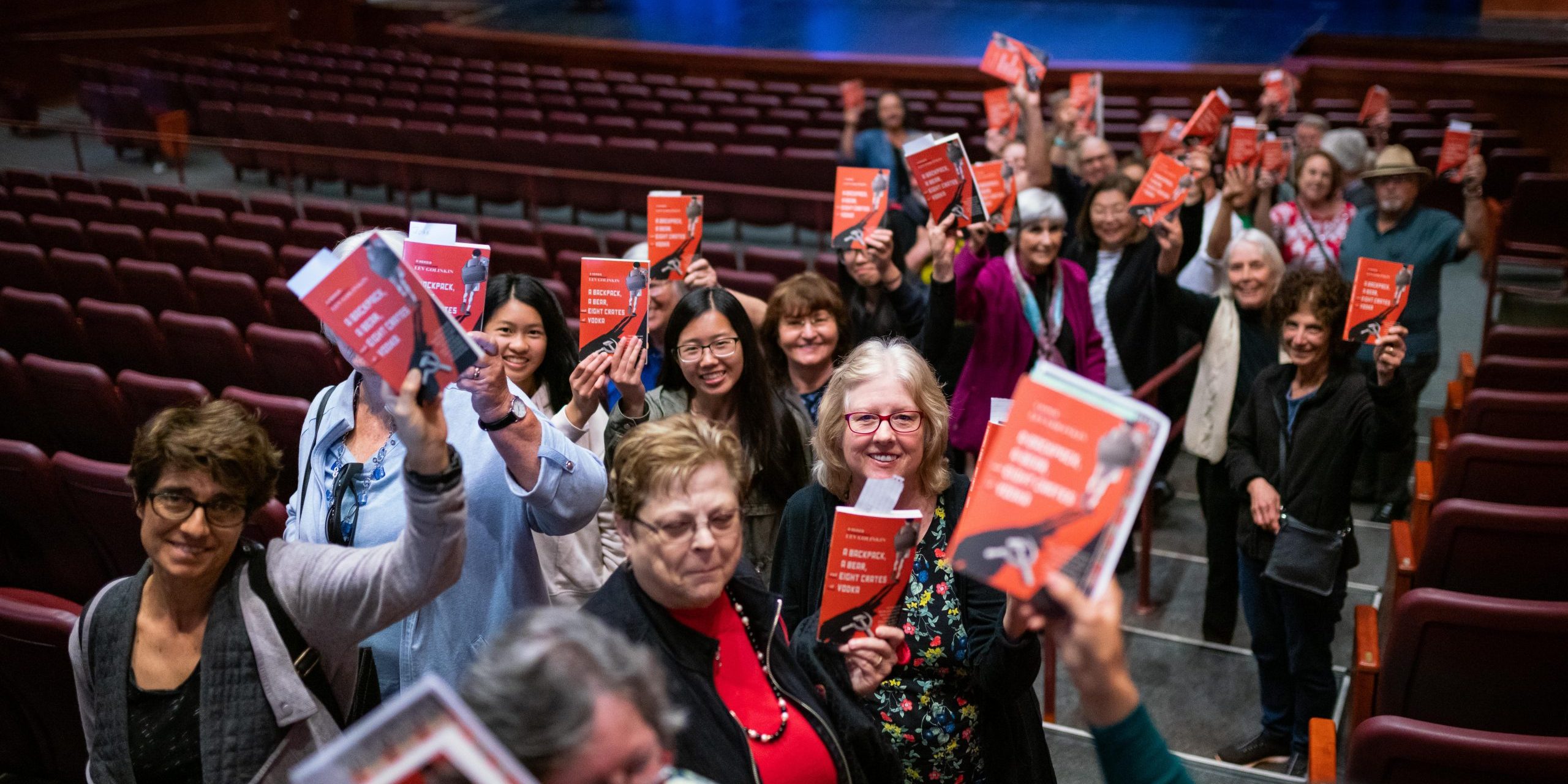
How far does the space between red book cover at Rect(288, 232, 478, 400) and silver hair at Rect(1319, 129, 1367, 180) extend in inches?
233

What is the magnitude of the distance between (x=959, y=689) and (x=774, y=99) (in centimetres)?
940

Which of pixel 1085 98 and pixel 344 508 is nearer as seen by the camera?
pixel 344 508

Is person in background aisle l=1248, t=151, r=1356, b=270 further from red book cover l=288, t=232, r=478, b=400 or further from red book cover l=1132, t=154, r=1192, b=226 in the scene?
red book cover l=288, t=232, r=478, b=400

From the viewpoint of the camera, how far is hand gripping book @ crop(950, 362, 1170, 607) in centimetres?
125

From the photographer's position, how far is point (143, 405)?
3770 mm

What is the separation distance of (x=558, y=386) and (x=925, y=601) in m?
1.13

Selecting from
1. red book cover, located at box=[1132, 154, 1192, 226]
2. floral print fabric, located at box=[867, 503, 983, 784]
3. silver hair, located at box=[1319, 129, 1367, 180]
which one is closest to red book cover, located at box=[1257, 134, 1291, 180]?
silver hair, located at box=[1319, 129, 1367, 180]

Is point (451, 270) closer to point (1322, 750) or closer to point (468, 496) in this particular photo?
point (468, 496)

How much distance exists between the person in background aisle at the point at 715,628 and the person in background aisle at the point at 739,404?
3.21ft

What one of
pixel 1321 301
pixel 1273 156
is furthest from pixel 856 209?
pixel 1273 156

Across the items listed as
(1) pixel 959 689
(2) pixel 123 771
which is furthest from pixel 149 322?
(1) pixel 959 689

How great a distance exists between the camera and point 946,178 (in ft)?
11.1

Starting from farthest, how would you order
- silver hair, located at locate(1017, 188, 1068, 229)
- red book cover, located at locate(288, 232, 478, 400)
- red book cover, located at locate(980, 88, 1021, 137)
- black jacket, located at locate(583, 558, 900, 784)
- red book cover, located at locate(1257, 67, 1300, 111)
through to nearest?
red book cover, located at locate(1257, 67, 1300, 111) → red book cover, located at locate(980, 88, 1021, 137) → silver hair, located at locate(1017, 188, 1068, 229) → black jacket, located at locate(583, 558, 900, 784) → red book cover, located at locate(288, 232, 478, 400)

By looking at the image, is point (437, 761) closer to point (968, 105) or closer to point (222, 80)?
point (968, 105)
